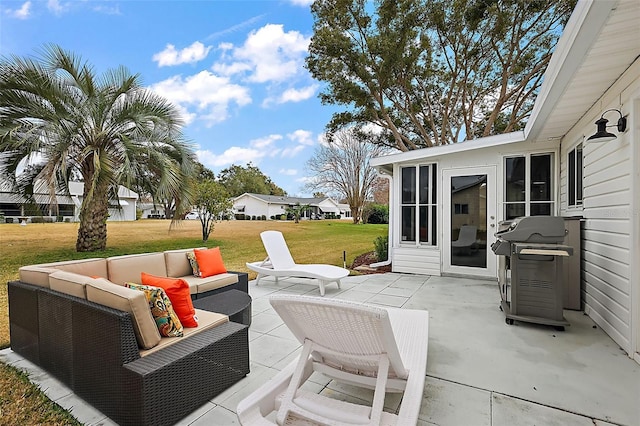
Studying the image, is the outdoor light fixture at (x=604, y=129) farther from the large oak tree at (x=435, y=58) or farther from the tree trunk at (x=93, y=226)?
the tree trunk at (x=93, y=226)

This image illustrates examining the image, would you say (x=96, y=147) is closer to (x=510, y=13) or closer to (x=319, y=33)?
(x=319, y=33)

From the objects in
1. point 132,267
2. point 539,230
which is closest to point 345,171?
point 539,230

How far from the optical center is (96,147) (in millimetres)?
6656

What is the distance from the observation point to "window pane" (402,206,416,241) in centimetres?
694

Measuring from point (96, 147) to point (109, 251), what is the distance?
2755 mm

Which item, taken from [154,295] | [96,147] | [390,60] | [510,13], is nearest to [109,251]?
[96,147]

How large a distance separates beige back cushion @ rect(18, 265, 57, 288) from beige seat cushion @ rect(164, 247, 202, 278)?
1.43 m

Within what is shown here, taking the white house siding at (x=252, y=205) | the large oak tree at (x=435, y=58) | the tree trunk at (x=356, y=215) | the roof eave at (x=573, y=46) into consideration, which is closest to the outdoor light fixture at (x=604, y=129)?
the roof eave at (x=573, y=46)

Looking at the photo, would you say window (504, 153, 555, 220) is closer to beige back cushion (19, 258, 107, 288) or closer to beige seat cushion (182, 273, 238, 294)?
beige seat cushion (182, 273, 238, 294)

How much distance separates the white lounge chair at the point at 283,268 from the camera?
17.3ft

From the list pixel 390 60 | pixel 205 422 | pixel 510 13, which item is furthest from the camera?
pixel 390 60

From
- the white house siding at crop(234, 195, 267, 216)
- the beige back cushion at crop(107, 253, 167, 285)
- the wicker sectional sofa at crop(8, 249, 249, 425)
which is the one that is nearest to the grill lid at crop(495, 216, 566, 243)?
the wicker sectional sofa at crop(8, 249, 249, 425)

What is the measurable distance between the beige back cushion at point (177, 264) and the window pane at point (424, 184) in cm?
488

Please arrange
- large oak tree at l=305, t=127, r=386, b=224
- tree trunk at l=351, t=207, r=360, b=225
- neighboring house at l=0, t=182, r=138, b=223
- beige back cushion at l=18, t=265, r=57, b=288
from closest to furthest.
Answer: beige back cushion at l=18, t=265, r=57, b=288, neighboring house at l=0, t=182, r=138, b=223, large oak tree at l=305, t=127, r=386, b=224, tree trunk at l=351, t=207, r=360, b=225
